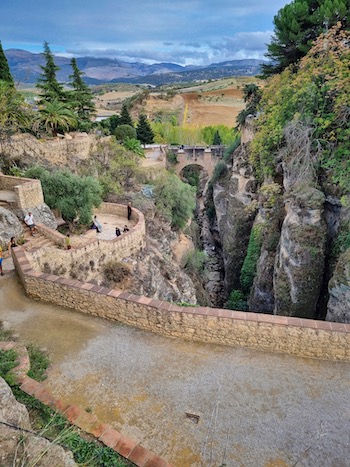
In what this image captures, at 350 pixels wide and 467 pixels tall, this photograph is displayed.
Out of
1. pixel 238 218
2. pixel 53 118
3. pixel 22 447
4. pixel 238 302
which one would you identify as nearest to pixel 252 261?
pixel 238 302

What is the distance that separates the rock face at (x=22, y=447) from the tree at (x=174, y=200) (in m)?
17.5

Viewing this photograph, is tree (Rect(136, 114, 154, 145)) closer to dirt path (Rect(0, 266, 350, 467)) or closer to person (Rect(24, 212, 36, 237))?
person (Rect(24, 212, 36, 237))

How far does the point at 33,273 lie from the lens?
833cm

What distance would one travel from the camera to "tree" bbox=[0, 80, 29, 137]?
16172 millimetres

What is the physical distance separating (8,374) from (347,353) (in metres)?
5.95

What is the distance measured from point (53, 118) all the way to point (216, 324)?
1901cm

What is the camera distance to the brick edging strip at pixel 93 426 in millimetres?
4008

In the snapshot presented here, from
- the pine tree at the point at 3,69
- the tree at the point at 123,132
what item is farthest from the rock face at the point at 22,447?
the tree at the point at 123,132

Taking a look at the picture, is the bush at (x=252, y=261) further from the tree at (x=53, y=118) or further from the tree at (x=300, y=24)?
the tree at (x=53, y=118)

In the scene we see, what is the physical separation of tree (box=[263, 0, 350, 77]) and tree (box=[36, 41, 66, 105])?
14.9m

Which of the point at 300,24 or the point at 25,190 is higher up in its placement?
the point at 300,24

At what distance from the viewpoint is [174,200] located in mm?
21656

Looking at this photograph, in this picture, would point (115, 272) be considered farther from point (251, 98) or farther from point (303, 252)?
point (251, 98)

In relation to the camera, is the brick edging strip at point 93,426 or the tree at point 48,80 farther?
the tree at point 48,80
